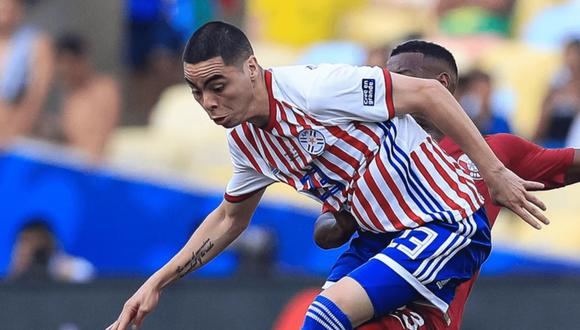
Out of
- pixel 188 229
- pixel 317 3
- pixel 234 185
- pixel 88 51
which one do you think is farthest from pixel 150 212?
pixel 234 185

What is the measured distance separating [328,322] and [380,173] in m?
0.64

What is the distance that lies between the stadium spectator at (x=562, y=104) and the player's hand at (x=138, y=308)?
5.46 m

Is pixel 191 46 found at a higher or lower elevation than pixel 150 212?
higher

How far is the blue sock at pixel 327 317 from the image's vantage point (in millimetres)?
5266

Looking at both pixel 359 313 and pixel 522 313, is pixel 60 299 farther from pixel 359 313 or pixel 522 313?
pixel 359 313

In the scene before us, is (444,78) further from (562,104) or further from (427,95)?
(562,104)

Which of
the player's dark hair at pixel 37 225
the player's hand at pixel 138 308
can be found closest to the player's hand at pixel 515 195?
the player's hand at pixel 138 308

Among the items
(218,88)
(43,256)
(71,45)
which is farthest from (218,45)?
(71,45)

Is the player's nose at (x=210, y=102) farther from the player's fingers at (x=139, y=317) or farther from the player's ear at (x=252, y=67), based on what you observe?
the player's fingers at (x=139, y=317)

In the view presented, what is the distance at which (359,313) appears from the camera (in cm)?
532

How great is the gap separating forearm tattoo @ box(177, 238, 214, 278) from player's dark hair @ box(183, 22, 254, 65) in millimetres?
1051

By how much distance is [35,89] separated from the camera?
432 inches

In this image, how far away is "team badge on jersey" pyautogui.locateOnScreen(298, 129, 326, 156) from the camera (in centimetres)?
536

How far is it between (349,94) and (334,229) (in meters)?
0.65
